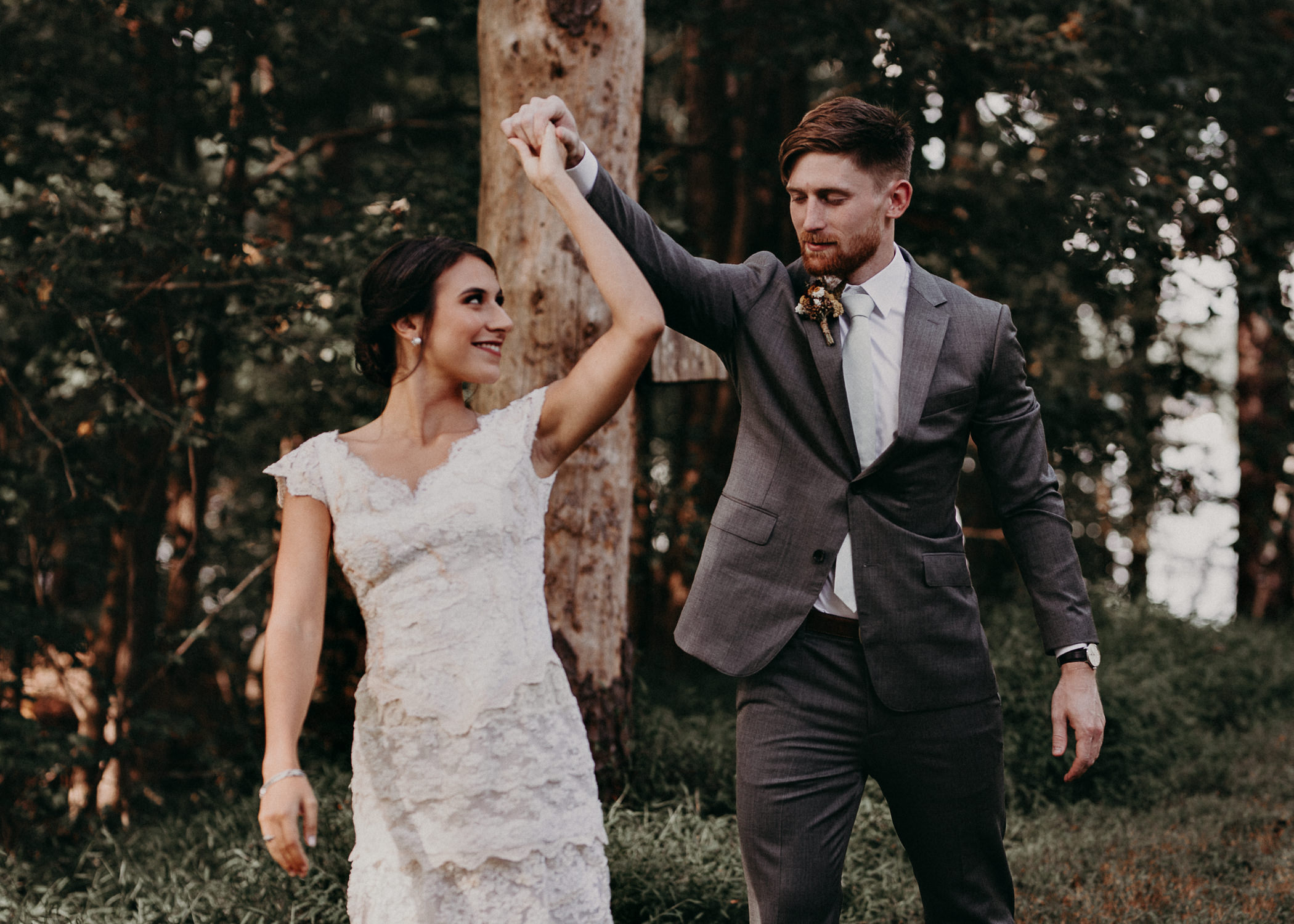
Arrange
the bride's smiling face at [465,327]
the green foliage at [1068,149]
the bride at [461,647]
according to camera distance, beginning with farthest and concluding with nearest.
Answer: the green foliage at [1068,149] < the bride's smiling face at [465,327] < the bride at [461,647]

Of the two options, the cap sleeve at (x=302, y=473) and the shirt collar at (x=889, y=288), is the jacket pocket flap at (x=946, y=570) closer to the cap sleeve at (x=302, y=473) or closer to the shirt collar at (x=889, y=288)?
the shirt collar at (x=889, y=288)

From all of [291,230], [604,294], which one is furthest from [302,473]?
[291,230]

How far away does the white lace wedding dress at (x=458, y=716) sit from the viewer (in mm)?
2238

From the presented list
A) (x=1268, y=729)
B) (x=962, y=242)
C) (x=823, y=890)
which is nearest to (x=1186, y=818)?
(x=1268, y=729)

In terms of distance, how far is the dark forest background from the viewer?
5574mm

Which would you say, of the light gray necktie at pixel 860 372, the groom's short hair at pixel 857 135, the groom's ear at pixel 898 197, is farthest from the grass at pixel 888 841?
the groom's short hair at pixel 857 135

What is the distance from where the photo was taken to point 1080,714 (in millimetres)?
2639

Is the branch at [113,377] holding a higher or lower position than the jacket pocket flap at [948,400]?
higher

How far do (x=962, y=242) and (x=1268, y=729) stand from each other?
387 cm

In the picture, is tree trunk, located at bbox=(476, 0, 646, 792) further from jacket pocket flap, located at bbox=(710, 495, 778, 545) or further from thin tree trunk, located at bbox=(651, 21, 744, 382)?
thin tree trunk, located at bbox=(651, 21, 744, 382)

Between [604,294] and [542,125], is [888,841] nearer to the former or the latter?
[604,294]

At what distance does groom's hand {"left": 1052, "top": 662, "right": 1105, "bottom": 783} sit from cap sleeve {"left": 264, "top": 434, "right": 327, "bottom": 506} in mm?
1741

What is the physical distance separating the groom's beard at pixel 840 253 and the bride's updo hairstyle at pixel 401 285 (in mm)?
759

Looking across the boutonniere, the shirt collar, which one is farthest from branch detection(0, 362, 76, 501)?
the shirt collar
